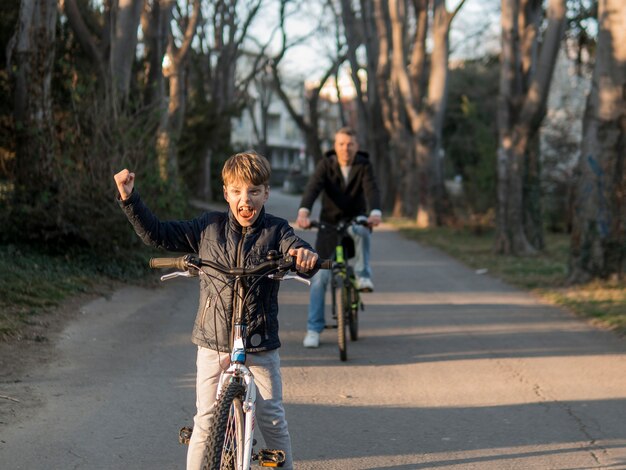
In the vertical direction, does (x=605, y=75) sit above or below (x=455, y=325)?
above

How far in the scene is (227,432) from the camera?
4219mm

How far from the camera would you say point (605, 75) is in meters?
13.2

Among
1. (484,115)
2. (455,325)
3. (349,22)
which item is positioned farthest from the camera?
(484,115)

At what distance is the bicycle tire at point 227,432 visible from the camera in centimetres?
407

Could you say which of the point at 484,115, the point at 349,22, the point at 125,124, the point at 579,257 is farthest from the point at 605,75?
the point at 484,115

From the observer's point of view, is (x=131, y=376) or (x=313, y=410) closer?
(x=313, y=410)

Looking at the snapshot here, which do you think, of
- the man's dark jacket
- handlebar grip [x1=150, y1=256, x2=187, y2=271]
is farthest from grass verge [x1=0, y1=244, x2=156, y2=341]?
handlebar grip [x1=150, y1=256, x2=187, y2=271]

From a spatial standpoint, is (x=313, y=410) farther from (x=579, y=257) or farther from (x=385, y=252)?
(x=385, y=252)

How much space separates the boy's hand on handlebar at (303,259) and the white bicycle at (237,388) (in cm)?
3

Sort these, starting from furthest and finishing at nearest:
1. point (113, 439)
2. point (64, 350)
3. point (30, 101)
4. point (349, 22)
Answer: point (349, 22) → point (30, 101) → point (64, 350) → point (113, 439)

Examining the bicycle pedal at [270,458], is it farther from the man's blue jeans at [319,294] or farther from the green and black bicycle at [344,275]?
the man's blue jeans at [319,294]

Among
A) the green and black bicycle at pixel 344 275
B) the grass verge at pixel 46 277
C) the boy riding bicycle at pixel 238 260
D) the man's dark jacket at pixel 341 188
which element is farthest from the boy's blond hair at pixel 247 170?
the grass verge at pixel 46 277

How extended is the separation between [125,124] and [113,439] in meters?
8.40

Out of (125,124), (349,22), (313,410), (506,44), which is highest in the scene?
(349,22)
